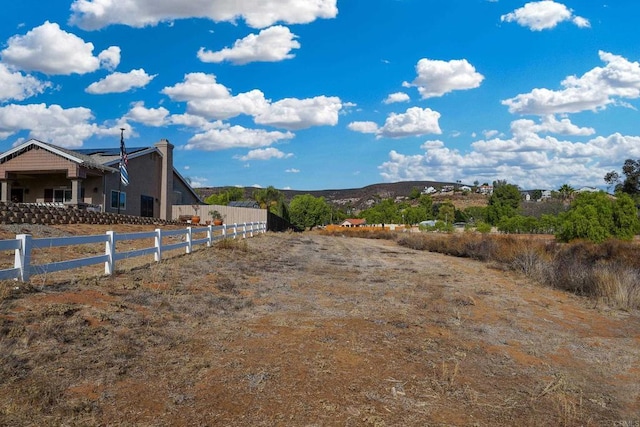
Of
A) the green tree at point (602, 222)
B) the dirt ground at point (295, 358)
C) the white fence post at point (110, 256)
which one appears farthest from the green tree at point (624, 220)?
the white fence post at point (110, 256)

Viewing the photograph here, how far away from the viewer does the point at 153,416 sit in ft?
13.8

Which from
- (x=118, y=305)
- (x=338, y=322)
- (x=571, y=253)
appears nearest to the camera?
(x=118, y=305)

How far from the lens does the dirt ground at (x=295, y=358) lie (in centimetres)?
445

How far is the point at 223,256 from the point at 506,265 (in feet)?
38.6

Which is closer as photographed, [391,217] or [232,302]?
[232,302]

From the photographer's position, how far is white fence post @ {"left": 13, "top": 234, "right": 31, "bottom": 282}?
770cm

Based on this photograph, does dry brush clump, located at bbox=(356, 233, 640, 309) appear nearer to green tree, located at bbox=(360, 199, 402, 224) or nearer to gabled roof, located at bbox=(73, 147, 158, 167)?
gabled roof, located at bbox=(73, 147, 158, 167)

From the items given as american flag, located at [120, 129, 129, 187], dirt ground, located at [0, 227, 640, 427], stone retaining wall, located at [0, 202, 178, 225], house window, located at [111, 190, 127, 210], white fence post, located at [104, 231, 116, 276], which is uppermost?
american flag, located at [120, 129, 129, 187]

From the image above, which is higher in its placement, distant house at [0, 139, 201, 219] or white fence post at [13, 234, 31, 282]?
Result: distant house at [0, 139, 201, 219]

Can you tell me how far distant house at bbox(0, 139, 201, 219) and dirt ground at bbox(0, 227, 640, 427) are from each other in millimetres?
19168

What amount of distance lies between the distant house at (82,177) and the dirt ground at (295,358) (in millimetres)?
19168

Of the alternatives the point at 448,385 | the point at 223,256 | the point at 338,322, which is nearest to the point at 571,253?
the point at 223,256

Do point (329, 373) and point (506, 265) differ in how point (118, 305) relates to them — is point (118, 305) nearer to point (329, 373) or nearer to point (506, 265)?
point (329, 373)

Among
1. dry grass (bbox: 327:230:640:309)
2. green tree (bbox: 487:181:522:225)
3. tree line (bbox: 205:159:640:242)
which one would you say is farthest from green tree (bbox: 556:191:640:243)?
green tree (bbox: 487:181:522:225)
